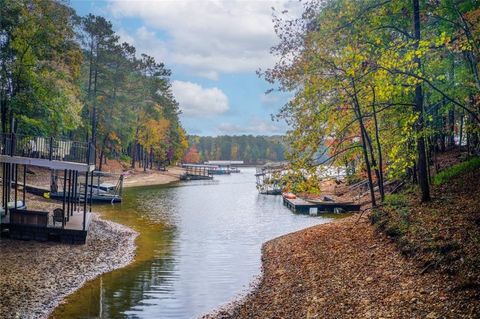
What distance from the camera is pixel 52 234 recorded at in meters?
20.2

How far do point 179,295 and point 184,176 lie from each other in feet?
239

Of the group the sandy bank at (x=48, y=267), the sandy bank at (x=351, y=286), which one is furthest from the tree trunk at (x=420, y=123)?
the sandy bank at (x=48, y=267)

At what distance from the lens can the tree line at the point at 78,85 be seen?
3384 centimetres

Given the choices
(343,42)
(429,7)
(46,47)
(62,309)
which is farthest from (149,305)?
(46,47)

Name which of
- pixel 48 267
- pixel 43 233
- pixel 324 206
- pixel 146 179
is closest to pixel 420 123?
pixel 48 267

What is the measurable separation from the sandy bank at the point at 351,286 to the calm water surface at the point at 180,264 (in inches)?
56.5

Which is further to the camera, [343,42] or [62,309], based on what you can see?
[343,42]

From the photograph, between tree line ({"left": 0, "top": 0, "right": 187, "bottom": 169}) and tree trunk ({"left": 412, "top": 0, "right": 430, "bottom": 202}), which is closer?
tree trunk ({"left": 412, "top": 0, "right": 430, "bottom": 202})

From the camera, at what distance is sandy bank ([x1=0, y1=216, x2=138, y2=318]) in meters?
12.6

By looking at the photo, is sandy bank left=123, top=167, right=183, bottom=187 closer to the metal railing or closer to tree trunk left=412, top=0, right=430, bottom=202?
the metal railing

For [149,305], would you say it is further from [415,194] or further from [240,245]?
[415,194]

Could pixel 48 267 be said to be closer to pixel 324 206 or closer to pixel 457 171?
pixel 457 171

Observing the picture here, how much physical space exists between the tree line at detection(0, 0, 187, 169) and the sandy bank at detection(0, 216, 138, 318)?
10.5 meters

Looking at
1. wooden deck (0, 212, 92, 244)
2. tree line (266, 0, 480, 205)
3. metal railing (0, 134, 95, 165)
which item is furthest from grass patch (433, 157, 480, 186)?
wooden deck (0, 212, 92, 244)
